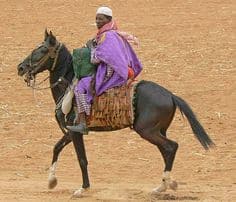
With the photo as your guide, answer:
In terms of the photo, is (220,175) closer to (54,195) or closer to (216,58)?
(54,195)

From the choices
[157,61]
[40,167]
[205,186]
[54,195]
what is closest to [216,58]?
[157,61]

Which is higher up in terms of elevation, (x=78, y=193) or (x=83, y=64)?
(x=83, y=64)

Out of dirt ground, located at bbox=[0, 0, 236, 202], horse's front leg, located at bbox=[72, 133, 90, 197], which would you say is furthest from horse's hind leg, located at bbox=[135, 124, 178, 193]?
horse's front leg, located at bbox=[72, 133, 90, 197]

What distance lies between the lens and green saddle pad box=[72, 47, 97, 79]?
35.6 ft

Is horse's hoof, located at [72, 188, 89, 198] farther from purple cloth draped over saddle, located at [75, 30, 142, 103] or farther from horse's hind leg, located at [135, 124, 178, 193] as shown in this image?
purple cloth draped over saddle, located at [75, 30, 142, 103]

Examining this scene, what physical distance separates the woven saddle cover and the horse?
102 mm

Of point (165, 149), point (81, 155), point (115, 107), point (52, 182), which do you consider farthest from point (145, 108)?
point (52, 182)

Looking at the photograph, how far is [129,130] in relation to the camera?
16.2 metres

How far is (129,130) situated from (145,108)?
18.2ft

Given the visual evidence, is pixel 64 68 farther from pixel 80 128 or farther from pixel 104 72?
pixel 80 128

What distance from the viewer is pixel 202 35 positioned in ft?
74.7

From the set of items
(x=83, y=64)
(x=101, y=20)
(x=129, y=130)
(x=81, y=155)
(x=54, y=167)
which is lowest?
(x=129, y=130)

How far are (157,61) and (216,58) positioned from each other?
57.2 inches

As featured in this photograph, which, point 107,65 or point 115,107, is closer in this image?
point 115,107
